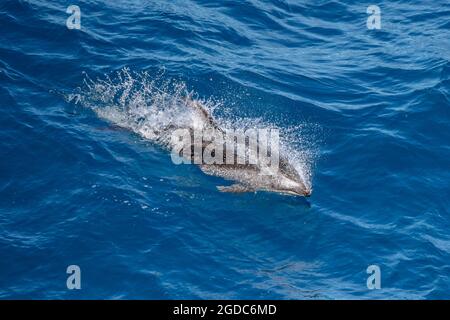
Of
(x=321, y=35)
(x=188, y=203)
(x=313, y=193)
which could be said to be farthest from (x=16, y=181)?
(x=321, y=35)

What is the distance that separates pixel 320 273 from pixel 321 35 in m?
13.1

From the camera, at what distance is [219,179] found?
20562 mm

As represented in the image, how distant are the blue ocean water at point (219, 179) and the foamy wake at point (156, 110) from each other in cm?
11

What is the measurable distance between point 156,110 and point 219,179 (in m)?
3.59

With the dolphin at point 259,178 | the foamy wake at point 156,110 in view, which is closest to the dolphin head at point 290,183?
the dolphin at point 259,178

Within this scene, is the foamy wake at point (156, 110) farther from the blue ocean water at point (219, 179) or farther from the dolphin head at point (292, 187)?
the dolphin head at point (292, 187)

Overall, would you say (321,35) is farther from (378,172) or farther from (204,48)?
(378,172)

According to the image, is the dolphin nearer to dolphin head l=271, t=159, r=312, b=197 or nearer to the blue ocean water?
dolphin head l=271, t=159, r=312, b=197

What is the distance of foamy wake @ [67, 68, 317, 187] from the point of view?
70.9 feet

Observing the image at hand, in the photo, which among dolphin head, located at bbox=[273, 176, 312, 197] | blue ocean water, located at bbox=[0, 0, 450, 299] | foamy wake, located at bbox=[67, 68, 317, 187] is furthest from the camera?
foamy wake, located at bbox=[67, 68, 317, 187]

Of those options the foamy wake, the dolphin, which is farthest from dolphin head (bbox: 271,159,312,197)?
the foamy wake

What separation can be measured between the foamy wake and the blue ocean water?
0.11m

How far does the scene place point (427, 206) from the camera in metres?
19.9

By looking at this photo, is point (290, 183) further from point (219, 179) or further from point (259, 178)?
point (219, 179)
